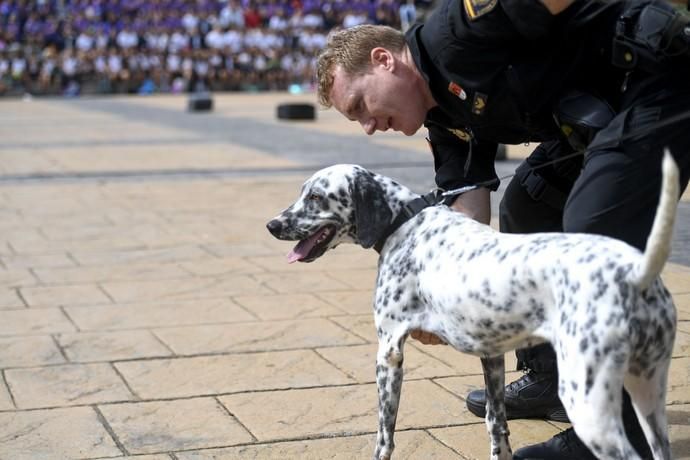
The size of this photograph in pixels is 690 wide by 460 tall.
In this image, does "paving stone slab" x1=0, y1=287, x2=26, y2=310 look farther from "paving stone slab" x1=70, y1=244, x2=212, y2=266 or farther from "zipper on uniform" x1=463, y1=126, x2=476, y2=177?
"zipper on uniform" x1=463, y1=126, x2=476, y2=177

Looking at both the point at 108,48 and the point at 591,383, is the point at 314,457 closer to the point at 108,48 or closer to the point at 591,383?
the point at 591,383

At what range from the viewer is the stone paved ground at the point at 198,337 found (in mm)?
4359

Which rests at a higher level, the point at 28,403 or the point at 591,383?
the point at 591,383

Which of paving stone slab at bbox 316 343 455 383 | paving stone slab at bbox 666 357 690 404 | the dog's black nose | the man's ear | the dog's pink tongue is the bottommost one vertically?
paving stone slab at bbox 316 343 455 383

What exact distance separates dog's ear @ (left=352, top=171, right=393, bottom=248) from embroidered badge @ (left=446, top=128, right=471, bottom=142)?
493 mm

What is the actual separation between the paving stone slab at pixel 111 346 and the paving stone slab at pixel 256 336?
0.09 metres

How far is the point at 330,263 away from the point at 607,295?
4.69 metres

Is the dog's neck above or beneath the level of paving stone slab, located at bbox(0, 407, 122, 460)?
above

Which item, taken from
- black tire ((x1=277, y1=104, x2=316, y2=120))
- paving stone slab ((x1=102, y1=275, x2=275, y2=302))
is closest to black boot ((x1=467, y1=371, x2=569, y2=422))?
paving stone slab ((x1=102, y1=275, x2=275, y2=302))

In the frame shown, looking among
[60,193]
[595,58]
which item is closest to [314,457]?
[595,58]

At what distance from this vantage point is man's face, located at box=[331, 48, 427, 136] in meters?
3.96

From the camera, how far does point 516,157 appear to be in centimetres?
1256

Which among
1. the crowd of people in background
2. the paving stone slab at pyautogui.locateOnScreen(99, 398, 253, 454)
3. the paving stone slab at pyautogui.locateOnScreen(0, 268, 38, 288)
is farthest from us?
the crowd of people in background

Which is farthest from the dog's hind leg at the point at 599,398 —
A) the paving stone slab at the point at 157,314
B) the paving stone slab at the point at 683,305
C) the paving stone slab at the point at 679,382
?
the paving stone slab at the point at 157,314
